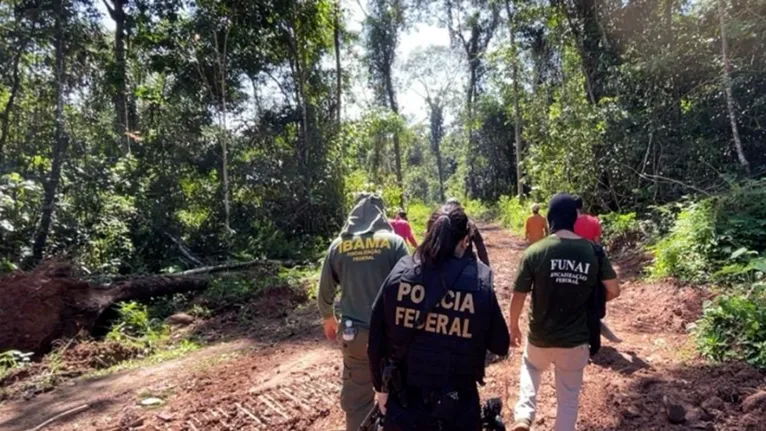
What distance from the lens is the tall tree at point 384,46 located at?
27.8 meters

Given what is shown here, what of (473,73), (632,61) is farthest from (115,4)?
(473,73)

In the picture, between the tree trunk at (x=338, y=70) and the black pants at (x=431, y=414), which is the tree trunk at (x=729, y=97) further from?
the tree trunk at (x=338, y=70)

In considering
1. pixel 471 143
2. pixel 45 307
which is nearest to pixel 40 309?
pixel 45 307

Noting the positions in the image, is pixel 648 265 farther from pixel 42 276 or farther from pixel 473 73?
pixel 473 73

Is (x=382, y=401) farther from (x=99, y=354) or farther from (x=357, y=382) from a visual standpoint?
(x=99, y=354)

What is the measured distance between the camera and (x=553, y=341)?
2910 mm

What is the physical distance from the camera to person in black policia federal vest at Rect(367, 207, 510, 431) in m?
1.85

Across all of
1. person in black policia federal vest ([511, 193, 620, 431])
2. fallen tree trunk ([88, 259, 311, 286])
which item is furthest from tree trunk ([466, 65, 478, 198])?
person in black policia federal vest ([511, 193, 620, 431])

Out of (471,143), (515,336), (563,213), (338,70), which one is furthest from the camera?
(471,143)

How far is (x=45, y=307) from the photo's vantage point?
6602 millimetres

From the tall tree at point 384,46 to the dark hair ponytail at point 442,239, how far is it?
80.7 feet

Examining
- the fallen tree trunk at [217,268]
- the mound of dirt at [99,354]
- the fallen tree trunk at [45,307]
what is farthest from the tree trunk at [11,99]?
the mound of dirt at [99,354]

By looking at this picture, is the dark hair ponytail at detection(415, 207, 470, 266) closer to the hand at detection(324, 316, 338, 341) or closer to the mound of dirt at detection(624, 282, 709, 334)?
the hand at detection(324, 316, 338, 341)

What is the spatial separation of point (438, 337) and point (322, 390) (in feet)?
9.80
